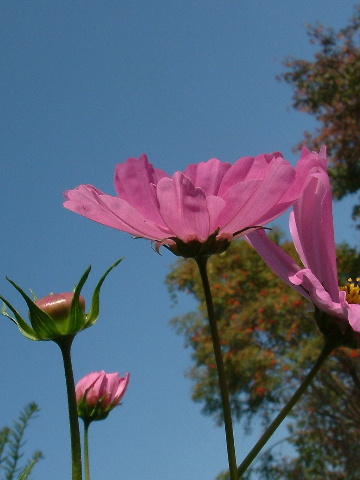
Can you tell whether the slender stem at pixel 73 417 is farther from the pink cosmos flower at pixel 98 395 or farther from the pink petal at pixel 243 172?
the pink cosmos flower at pixel 98 395

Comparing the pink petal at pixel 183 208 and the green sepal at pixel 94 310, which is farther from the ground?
the pink petal at pixel 183 208

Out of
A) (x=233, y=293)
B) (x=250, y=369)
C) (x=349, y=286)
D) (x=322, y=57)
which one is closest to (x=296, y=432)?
(x=250, y=369)

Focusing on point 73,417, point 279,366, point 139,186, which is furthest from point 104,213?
point 279,366

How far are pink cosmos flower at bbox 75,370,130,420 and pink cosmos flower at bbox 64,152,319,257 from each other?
34 cm

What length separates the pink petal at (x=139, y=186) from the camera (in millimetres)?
501

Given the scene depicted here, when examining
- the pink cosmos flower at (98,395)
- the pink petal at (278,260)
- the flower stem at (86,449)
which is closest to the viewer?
the pink petal at (278,260)

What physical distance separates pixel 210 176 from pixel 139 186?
0.20ft

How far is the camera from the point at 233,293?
888cm

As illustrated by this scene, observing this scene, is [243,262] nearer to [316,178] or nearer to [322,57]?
[322,57]

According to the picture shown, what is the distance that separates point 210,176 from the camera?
0.53 meters

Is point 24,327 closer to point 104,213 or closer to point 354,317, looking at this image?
point 104,213

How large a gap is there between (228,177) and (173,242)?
0.07 meters

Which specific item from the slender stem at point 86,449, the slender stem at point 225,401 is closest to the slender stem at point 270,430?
the slender stem at point 225,401

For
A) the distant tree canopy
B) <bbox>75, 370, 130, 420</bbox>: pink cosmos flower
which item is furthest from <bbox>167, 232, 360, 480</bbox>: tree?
<bbox>75, 370, 130, 420</bbox>: pink cosmos flower
